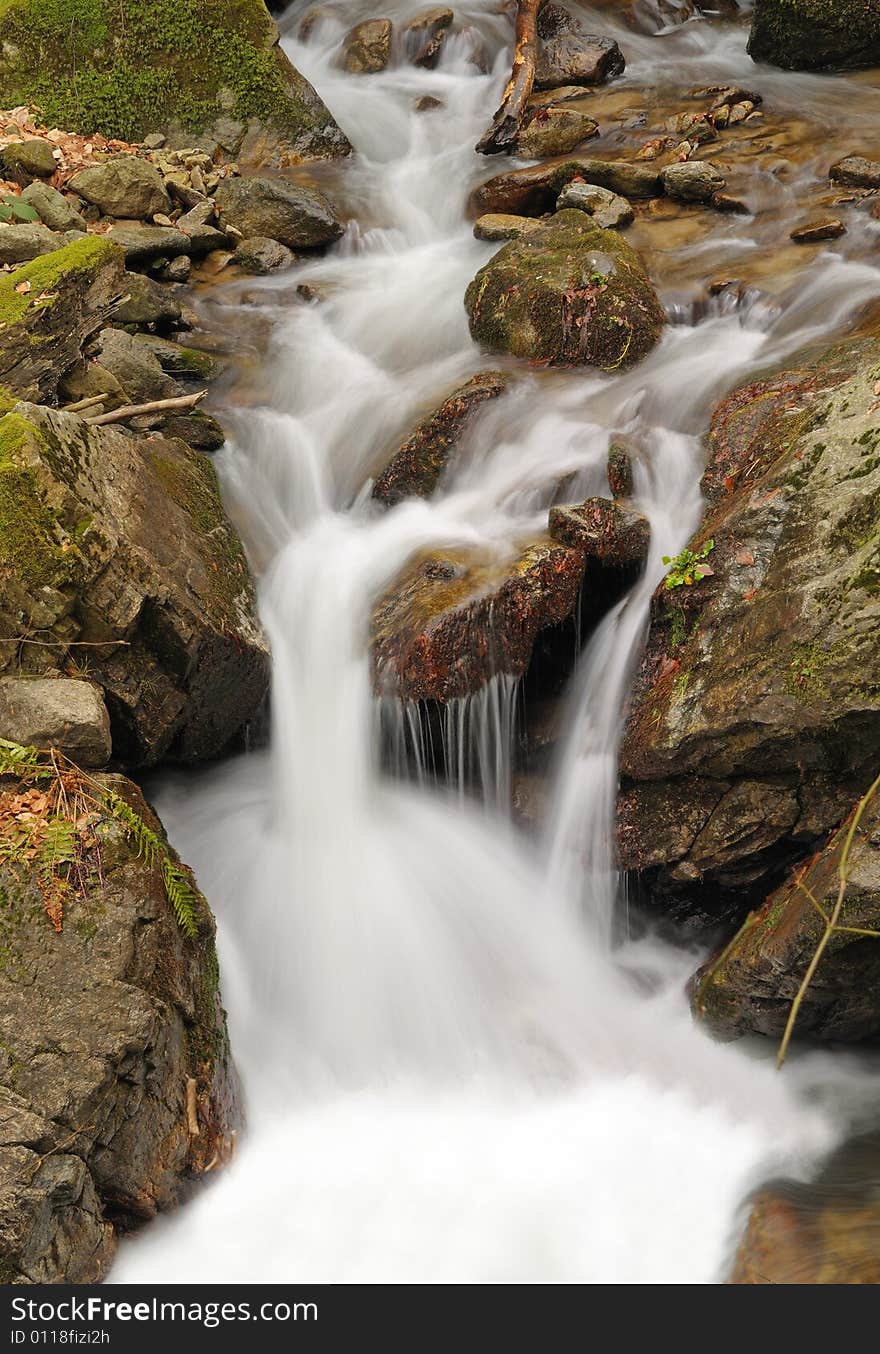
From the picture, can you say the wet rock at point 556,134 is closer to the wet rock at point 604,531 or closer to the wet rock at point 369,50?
the wet rock at point 369,50

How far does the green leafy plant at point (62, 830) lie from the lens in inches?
156

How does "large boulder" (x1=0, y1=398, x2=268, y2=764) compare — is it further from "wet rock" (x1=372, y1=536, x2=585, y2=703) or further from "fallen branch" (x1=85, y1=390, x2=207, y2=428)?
"wet rock" (x1=372, y1=536, x2=585, y2=703)

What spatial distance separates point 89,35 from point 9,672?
9462mm

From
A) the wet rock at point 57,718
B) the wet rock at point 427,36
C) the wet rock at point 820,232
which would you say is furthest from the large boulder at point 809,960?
the wet rock at point 427,36

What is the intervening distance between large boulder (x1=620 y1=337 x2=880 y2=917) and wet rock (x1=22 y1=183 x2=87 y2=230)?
240 inches

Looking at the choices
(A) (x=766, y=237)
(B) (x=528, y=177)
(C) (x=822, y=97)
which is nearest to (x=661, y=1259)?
(A) (x=766, y=237)

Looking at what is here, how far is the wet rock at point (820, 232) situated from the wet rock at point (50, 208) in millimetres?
5771

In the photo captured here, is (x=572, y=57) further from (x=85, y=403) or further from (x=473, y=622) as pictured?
(x=473, y=622)

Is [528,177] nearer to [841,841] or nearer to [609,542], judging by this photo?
[609,542]

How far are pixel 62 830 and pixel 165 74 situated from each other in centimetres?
997

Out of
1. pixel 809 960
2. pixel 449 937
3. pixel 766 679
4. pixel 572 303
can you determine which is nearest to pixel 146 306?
pixel 572 303

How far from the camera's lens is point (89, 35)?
36.8ft

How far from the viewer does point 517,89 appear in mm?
11680

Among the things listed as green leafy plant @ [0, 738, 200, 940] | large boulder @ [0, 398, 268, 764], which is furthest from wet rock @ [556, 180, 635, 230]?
green leafy plant @ [0, 738, 200, 940]
